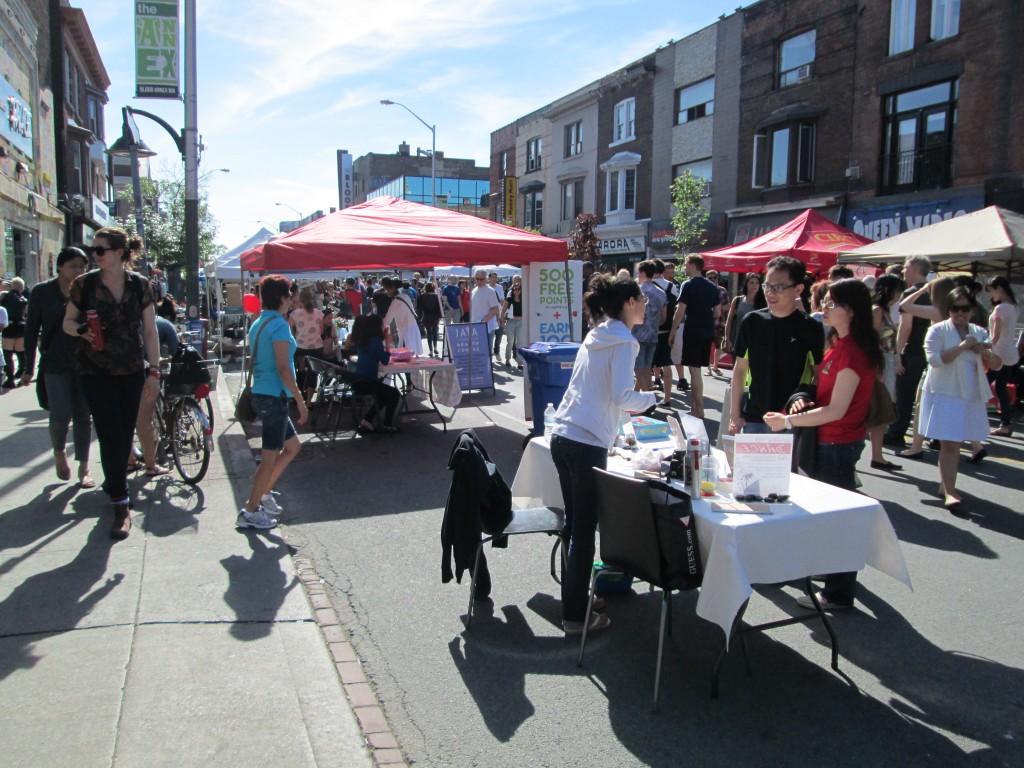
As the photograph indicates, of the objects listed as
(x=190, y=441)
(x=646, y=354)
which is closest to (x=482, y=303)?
(x=646, y=354)

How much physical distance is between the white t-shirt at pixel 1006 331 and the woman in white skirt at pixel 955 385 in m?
1.48

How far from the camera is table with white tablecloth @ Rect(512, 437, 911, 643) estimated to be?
130 inches

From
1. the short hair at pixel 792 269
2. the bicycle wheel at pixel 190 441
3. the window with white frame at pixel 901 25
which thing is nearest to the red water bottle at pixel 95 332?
the bicycle wheel at pixel 190 441

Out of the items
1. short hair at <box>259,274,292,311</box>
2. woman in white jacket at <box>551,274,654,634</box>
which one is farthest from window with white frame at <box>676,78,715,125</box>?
woman in white jacket at <box>551,274,654,634</box>

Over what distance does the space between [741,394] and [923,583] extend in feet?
5.25

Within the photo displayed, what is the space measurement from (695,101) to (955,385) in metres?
24.4

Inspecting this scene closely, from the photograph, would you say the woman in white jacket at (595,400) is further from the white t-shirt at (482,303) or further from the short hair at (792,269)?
the white t-shirt at (482,303)

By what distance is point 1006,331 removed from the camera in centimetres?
827

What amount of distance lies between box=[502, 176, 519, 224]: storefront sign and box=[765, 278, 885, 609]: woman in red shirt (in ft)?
123

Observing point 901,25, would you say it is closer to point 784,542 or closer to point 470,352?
point 470,352

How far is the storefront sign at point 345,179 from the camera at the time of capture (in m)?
62.5

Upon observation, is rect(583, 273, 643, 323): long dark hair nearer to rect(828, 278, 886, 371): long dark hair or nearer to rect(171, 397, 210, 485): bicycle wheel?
rect(828, 278, 886, 371): long dark hair

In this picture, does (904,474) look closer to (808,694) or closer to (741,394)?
(741,394)

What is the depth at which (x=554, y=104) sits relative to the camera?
38.0m
